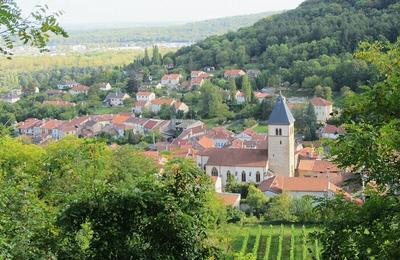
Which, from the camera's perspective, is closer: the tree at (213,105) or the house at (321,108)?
the house at (321,108)

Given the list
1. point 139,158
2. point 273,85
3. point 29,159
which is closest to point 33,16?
point 29,159

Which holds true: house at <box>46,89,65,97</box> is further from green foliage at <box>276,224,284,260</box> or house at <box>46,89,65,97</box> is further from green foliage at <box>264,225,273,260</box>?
green foliage at <box>276,224,284,260</box>

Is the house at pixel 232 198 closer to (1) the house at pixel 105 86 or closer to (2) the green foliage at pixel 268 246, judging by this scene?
(2) the green foliage at pixel 268 246

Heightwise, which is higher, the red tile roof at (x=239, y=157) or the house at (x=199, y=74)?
the red tile roof at (x=239, y=157)

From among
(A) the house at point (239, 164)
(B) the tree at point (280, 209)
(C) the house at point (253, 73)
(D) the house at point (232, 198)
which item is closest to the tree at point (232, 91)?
(C) the house at point (253, 73)

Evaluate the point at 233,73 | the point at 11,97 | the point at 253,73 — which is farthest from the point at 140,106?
the point at 11,97

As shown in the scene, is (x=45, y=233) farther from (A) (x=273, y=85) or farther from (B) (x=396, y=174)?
(A) (x=273, y=85)

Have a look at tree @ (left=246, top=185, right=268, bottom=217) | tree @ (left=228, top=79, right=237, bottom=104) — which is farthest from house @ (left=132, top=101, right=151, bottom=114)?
tree @ (left=246, top=185, right=268, bottom=217)
